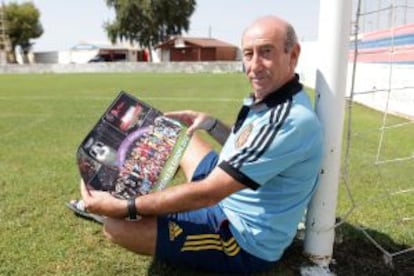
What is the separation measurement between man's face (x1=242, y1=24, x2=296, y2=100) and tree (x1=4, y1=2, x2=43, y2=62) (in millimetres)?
61230

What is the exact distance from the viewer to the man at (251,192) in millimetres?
2203

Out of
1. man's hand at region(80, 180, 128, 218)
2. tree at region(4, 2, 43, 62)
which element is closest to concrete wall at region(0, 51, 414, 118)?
man's hand at region(80, 180, 128, 218)

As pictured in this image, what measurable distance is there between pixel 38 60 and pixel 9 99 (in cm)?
5005

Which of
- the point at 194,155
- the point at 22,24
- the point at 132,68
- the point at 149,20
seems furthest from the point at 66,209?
the point at 22,24

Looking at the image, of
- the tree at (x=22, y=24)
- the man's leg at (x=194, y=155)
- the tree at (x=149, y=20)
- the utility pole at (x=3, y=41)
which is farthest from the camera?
the tree at (x=22, y=24)

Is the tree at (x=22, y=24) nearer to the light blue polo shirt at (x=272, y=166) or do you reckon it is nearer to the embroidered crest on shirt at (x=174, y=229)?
the embroidered crest on shirt at (x=174, y=229)

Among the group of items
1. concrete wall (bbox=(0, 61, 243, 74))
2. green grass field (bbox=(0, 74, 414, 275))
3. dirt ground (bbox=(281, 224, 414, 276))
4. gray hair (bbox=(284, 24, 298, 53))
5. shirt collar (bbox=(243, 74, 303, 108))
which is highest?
gray hair (bbox=(284, 24, 298, 53))

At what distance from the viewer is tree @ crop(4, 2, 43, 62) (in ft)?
196

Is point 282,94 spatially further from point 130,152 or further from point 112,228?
point 112,228

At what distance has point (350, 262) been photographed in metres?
2.91

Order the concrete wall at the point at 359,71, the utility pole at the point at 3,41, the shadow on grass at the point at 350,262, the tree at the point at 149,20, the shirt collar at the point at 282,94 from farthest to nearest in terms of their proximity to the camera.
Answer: the tree at the point at 149,20
the utility pole at the point at 3,41
the concrete wall at the point at 359,71
the shadow on grass at the point at 350,262
the shirt collar at the point at 282,94

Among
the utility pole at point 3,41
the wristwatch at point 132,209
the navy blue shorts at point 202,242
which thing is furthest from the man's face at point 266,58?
the utility pole at point 3,41

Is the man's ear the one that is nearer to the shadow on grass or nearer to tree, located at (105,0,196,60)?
the shadow on grass

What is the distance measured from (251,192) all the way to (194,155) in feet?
3.04
